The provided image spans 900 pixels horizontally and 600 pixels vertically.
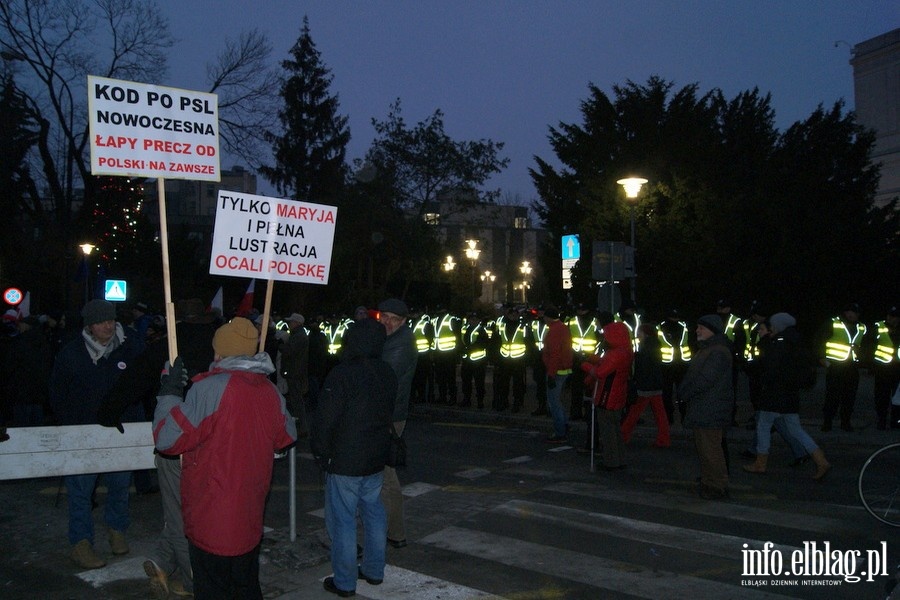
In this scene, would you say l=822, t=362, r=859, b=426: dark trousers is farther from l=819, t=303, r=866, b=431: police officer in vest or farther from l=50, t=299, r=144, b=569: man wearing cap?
l=50, t=299, r=144, b=569: man wearing cap

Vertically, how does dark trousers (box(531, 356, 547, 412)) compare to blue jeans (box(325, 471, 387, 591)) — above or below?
above

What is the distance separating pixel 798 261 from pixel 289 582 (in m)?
16.0

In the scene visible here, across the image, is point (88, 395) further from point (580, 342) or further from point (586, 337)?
point (586, 337)

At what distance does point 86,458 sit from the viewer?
6.01 m

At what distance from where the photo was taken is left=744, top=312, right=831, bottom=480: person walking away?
924 cm

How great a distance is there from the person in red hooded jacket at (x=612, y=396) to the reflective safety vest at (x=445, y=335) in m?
6.65

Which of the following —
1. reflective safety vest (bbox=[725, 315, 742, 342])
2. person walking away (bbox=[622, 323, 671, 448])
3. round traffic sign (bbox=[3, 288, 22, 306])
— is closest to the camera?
person walking away (bbox=[622, 323, 671, 448])

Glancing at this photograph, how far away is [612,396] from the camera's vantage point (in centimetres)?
970

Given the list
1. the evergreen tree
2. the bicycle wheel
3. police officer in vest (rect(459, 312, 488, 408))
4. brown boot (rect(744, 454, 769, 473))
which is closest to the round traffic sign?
police officer in vest (rect(459, 312, 488, 408))

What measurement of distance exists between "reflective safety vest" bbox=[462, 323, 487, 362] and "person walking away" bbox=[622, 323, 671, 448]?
4.62 metres

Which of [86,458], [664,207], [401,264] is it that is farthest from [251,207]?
[401,264]


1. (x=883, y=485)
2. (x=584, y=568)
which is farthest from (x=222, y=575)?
(x=883, y=485)

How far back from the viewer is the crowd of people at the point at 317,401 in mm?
4105

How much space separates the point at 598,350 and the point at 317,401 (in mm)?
7139
